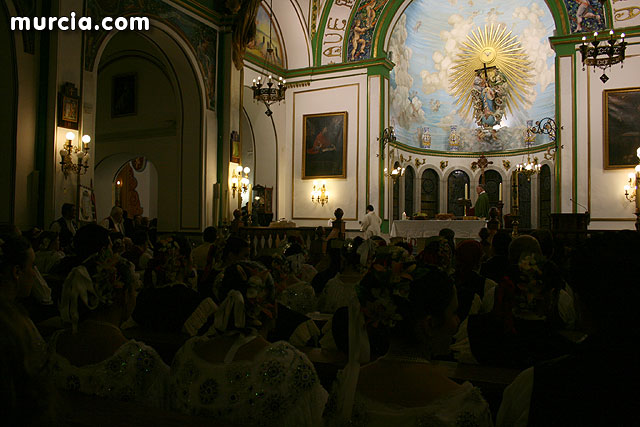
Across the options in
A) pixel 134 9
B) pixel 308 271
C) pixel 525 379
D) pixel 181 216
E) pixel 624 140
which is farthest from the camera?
pixel 624 140

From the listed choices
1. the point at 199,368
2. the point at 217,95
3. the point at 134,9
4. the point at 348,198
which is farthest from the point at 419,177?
the point at 199,368

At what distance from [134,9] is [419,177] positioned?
616 inches

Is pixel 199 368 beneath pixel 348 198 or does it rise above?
beneath

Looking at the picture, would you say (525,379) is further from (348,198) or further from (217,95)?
(348,198)

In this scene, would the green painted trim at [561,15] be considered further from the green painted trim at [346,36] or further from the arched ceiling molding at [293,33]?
the arched ceiling molding at [293,33]

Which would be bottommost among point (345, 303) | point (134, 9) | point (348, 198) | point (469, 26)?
point (345, 303)

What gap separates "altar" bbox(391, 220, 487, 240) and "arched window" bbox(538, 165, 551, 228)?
8.77 m

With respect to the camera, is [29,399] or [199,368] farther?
[199,368]

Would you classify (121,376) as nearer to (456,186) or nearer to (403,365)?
(403,365)

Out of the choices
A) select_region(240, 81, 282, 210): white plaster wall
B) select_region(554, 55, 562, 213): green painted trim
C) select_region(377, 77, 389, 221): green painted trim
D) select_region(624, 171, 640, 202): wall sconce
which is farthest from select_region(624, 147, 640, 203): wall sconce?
select_region(240, 81, 282, 210): white plaster wall

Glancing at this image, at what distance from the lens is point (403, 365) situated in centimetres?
194

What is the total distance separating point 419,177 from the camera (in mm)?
25094

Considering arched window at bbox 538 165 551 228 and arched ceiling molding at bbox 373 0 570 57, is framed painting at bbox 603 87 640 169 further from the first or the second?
arched window at bbox 538 165 551 228

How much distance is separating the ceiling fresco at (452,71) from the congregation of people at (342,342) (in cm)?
1919
